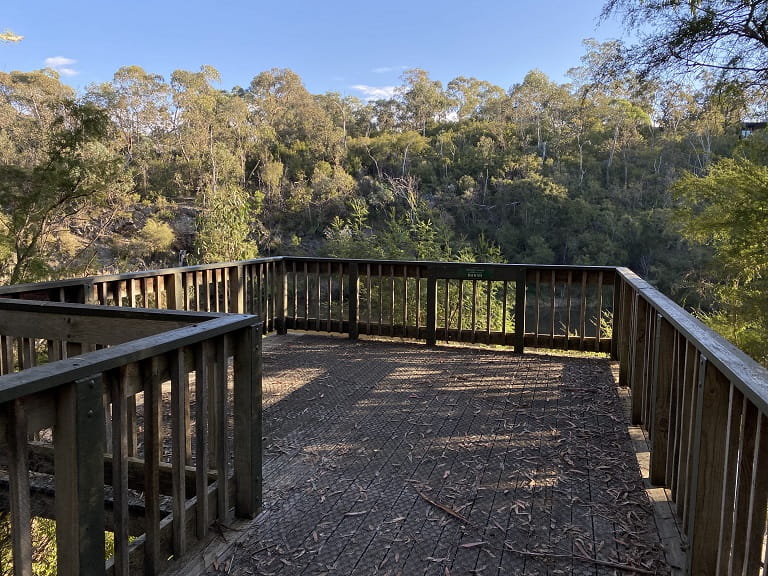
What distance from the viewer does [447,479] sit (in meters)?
2.86

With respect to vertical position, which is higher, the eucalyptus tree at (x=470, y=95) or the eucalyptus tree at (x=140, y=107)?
the eucalyptus tree at (x=470, y=95)

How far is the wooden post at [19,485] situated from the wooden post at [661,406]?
2595 mm

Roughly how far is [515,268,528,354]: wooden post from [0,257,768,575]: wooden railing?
10mm

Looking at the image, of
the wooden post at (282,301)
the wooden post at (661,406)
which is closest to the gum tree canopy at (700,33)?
the wooden post at (282,301)

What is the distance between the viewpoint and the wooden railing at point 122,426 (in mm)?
1446

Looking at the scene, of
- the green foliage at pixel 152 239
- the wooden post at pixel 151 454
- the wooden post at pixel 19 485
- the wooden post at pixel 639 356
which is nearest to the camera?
the wooden post at pixel 19 485

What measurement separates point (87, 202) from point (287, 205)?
78.9 feet

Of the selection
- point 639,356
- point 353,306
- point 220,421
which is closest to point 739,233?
point 353,306

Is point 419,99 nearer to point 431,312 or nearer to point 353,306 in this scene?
point 353,306

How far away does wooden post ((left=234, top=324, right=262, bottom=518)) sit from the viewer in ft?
7.76

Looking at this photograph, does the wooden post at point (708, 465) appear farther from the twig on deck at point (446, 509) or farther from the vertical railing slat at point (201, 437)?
the vertical railing slat at point (201, 437)

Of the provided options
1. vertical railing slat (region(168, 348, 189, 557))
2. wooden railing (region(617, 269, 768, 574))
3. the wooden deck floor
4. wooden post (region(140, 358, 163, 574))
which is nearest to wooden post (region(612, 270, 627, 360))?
the wooden deck floor

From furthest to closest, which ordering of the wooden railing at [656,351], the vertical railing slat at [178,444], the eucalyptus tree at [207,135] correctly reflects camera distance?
the eucalyptus tree at [207,135]
the vertical railing slat at [178,444]
the wooden railing at [656,351]

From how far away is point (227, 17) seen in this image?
44.4 meters
